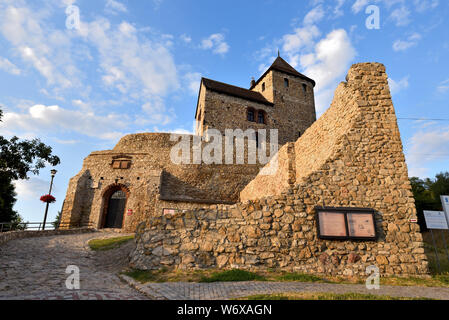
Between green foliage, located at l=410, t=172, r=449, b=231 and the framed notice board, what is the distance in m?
16.4

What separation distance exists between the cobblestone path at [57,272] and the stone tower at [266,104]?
56.5 feet

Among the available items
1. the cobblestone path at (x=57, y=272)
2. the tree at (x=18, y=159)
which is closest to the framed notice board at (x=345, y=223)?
the cobblestone path at (x=57, y=272)

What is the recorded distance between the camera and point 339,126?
8258 millimetres

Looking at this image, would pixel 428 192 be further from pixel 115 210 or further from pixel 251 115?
pixel 115 210

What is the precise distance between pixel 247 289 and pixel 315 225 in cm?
307

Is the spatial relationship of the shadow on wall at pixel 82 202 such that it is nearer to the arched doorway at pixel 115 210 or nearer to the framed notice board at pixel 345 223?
the arched doorway at pixel 115 210

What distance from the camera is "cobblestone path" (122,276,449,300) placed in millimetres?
4258

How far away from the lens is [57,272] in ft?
19.0

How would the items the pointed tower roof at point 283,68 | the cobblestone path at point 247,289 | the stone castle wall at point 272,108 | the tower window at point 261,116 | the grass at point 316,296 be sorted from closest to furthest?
the grass at point 316,296, the cobblestone path at point 247,289, the stone castle wall at point 272,108, the tower window at point 261,116, the pointed tower roof at point 283,68

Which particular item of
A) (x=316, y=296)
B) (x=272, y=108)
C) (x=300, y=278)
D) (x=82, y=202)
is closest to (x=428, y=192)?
(x=272, y=108)

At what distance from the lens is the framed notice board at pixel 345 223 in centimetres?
645

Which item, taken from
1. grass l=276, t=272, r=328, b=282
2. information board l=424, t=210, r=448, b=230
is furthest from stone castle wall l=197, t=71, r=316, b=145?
grass l=276, t=272, r=328, b=282
